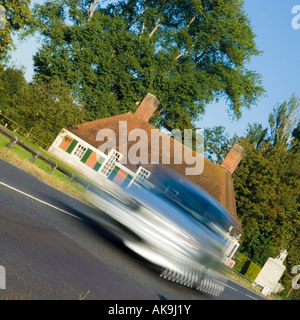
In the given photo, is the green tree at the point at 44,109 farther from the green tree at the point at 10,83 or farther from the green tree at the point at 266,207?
the green tree at the point at 266,207

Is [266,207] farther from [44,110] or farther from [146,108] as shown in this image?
[44,110]

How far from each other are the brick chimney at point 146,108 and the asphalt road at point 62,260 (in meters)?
37.9

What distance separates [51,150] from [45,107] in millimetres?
8521

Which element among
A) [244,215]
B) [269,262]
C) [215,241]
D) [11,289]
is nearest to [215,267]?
[215,241]

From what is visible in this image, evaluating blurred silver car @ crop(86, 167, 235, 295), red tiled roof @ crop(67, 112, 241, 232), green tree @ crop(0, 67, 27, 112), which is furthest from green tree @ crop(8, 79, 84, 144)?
blurred silver car @ crop(86, 167, 235, 295)

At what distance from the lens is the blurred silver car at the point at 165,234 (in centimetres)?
936

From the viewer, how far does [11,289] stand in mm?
5438

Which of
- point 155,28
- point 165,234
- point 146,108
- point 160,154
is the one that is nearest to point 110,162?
point 160,154

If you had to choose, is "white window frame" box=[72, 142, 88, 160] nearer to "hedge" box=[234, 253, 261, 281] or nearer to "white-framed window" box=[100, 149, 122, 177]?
"white-framed window" box=[100, 149, 122, 177]

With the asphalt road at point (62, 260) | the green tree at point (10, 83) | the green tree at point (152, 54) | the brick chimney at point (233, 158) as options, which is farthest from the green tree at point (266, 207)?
the asphalt road at point (62, 260)

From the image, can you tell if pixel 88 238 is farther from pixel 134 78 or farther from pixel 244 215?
pixel 134 78

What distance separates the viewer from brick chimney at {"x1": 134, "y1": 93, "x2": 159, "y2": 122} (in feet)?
164

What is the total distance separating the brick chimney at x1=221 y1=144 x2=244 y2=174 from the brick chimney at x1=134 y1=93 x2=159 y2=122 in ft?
27.3

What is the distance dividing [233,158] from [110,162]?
37.1 feet
